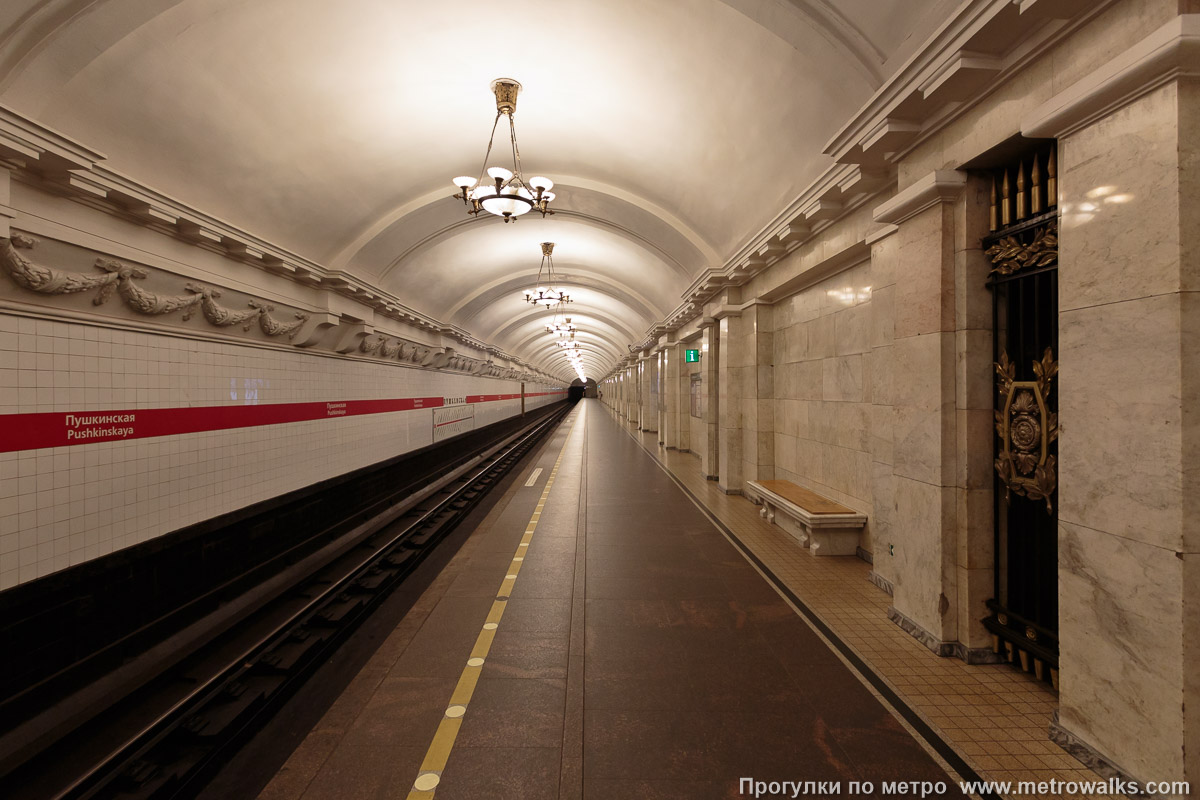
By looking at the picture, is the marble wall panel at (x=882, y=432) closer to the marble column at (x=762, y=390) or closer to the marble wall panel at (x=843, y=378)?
the marble wall panel at (x=843, y=378)

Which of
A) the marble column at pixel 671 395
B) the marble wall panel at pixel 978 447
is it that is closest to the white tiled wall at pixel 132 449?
the marble wall panel at pixel 978 447

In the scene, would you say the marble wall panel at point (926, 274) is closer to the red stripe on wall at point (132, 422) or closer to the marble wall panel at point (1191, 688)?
the marble wall panel at point (1191, 688)

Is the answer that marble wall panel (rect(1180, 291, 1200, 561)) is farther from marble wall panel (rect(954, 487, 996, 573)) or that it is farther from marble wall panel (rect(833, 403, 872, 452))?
marble wall panel (rect(833, 403, 872, 452))

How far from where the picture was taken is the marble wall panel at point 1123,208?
202 cm

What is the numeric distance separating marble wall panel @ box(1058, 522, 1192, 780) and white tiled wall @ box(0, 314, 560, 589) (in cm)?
673

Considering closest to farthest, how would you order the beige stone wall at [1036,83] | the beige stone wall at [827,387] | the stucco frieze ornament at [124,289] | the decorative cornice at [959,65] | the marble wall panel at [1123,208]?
the marble wall panel at [1123,208] < the beige stone wall at [1036,83] < the decorative cornice at [959,65] < the stucco frieze ornament at [124,289] < the beige stone wall at [827,387]

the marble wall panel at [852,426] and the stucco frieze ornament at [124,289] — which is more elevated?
the stucco frieze ornament at [124,289]

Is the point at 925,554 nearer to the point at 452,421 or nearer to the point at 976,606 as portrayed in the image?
the point at 976,606

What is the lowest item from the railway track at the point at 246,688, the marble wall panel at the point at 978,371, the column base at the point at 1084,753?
the railway track at the point at 246,688

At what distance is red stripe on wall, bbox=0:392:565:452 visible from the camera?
12.5ft

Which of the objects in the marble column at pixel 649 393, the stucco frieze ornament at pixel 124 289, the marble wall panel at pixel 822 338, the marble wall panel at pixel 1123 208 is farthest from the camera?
the marble column at pixel 649 393

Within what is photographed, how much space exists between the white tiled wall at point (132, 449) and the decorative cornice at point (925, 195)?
21.9 ft

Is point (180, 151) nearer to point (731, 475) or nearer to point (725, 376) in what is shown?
point (725, 376)

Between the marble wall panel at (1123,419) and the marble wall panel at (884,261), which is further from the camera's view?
the marble wall panel at (884,261)
